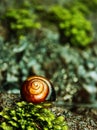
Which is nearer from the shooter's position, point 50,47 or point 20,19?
point 50,47

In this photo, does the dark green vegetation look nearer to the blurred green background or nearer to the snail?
the blurred green background

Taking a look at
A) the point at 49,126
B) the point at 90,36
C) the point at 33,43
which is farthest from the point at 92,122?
the point at 90,36

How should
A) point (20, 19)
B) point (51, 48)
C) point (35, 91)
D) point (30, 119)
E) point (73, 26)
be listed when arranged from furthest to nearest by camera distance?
point (73, 26) → point (20, 19) → point (51, 48) → point (35, 91) → point (30, 119)

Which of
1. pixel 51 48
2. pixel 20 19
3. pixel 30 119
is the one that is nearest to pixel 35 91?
pixel 30 119

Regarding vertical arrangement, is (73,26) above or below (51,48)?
above

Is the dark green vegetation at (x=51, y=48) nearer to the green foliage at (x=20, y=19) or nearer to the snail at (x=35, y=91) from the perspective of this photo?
the green foliage at (x=20, y=19)

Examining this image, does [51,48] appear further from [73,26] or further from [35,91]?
[35,91]

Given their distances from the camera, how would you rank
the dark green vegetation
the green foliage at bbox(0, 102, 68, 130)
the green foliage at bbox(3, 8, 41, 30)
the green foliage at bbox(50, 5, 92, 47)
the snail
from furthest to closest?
the green foliage at bbox(50, 5, 92, 47) < the green foliage at bbox(3, 8, 41, 30) < the dark green vegetation < the snail < the green foliage at bbox(0, 102, 68, 130)

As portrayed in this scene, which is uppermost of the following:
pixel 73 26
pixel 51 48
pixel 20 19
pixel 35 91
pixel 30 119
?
pixel 20 19

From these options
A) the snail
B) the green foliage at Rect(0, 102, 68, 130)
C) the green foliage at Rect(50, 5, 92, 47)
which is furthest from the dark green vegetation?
the green foliage at Rect(0, 102, 68, 130)
